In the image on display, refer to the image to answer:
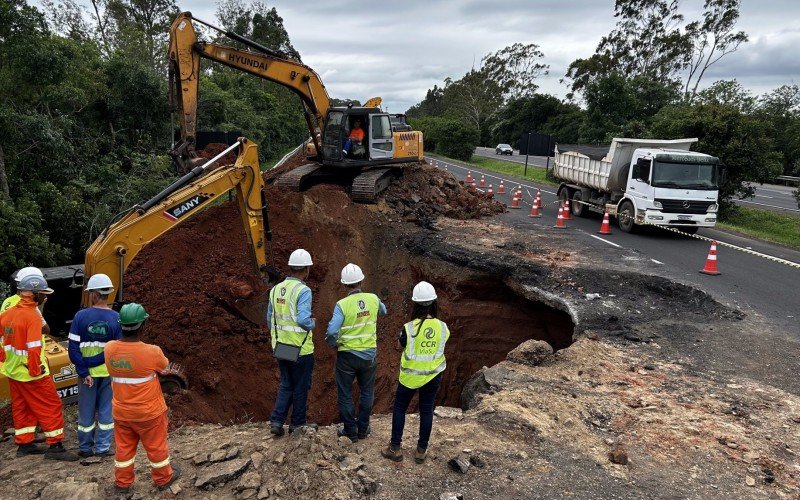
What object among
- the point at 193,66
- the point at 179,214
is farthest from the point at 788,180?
the point at 179,214

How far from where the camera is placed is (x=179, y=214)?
22.9 feet

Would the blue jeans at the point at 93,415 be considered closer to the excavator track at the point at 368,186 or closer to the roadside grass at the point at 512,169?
the excavator track at the point at 368,186

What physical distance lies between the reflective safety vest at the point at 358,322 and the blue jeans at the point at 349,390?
125 millimetres

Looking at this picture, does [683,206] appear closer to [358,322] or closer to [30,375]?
[358,322]

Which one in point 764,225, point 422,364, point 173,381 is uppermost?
point 422,364

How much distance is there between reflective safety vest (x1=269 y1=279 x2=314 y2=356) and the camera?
17.1 feet

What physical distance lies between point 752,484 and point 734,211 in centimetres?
1831

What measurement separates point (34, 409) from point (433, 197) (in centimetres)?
1265

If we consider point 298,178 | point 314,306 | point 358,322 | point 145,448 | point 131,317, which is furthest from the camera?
point 298,178

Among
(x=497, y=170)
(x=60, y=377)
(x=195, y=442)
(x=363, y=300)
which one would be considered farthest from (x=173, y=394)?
(x=497, y=170)

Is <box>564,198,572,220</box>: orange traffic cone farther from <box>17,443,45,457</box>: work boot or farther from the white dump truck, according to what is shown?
<box>17,443,45,457</box>: work boot

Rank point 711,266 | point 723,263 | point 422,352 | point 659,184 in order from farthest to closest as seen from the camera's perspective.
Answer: point 659,184, point 723,263, point 711,266, point 422,352

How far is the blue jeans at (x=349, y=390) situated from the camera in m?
5.32

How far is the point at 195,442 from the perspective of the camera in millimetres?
5441
